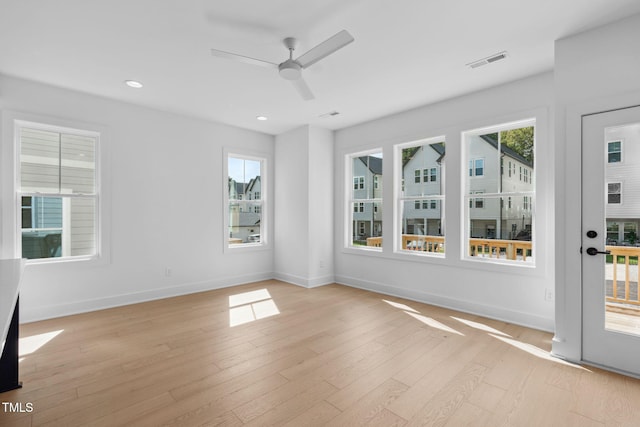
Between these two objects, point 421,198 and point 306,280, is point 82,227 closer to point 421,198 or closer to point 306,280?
point 306,280

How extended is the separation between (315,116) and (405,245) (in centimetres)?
240

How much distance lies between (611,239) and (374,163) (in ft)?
10.6

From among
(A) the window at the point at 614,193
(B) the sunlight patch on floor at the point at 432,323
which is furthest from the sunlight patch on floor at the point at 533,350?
(A) the window at the point at 614,193

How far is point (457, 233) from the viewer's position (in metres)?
4.04

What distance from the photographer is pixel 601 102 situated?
2535 mm

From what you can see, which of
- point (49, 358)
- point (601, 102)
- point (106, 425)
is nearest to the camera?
point (106, 425)

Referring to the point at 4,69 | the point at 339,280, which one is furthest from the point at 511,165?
the point at 4,69

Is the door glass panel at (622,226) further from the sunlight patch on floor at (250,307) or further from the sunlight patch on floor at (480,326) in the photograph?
the sunlight patch on floor at (250,307)

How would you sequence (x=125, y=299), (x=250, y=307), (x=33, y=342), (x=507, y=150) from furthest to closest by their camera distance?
(x=125, y=299)
(x=250, y=307)
(x=507, y=150)
(x=33, y=342)

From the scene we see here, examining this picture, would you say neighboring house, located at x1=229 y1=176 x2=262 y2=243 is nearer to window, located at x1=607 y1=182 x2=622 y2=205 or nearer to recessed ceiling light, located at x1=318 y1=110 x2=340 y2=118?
recessed ceiling light, located at x1=318 y1=110 x2=340 y2=118

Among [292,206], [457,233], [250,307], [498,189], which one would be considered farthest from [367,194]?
[250,307]

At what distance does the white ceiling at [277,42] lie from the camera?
2.35m

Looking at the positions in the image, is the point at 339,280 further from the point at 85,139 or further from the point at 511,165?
the point at 85,139

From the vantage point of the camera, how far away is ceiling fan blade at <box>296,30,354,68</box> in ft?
7.33
